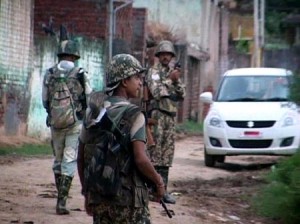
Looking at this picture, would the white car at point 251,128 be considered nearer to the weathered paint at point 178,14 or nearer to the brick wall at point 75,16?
the brick wall at point 75,16

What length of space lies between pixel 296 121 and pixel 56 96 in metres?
7.44

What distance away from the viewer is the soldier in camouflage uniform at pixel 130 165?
20.2ft

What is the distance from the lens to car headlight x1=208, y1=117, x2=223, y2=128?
16303mm

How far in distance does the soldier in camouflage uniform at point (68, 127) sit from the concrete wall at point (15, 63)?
782 centimetres

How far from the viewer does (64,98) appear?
9.52 metres

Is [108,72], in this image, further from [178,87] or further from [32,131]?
[32,131]

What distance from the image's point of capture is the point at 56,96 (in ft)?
31.3

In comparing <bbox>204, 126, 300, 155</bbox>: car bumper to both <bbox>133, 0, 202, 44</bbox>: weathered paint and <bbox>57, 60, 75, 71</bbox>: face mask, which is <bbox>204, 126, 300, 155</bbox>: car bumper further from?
<bbox>133, 0, 202, 44</bbox>: weathered paint

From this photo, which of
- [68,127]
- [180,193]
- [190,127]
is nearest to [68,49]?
[68,127]

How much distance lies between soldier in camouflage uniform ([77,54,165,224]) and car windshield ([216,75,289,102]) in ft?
34.5

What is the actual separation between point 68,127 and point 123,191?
3.37m

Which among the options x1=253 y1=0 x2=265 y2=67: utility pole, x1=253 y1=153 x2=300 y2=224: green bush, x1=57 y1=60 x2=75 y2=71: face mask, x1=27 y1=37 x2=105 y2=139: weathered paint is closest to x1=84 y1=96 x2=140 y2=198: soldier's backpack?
x1=57 y1=60 x2=75 y2=71: face mask

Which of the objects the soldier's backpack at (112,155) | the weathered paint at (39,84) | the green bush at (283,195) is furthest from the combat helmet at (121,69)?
the weathered paint at (39,84)

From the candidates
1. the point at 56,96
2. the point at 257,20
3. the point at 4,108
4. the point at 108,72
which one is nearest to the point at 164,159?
the point at 56,96
